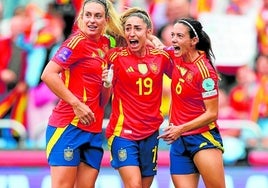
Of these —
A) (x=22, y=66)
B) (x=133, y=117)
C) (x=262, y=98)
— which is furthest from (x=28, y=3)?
(x=133, y=117)

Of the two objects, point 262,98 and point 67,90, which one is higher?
point 67,90

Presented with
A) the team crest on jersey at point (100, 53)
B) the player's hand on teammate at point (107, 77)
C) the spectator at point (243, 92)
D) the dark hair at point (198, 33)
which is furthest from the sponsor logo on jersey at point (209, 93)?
the spectator at point (243, 92)

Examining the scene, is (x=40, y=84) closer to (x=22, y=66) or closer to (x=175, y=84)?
(x=22, y=66)

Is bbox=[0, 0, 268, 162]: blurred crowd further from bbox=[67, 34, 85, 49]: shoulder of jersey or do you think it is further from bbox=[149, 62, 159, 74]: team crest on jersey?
bbox=[67, 34, 85, 49]: shoulder of jersey

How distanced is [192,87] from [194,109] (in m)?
0.23

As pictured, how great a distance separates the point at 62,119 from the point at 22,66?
3.73m

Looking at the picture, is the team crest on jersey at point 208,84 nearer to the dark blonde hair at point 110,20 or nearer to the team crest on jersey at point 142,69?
the team crest on jersey at point 142,69

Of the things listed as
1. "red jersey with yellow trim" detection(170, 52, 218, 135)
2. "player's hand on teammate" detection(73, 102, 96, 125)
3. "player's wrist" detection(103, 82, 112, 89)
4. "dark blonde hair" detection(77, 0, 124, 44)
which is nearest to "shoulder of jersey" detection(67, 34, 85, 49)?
"dark blonde hair" detection(77, 0, 124, 44)

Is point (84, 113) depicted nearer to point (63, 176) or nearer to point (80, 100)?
point (80, 100)

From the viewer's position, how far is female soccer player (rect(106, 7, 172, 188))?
1077 cm

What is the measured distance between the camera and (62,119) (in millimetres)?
10641

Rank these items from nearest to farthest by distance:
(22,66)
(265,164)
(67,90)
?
(67,90)
(265,164)
(22,66)

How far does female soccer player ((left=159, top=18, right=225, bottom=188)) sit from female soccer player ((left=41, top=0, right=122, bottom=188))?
69 cm

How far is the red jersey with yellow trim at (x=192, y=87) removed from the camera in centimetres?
1074
